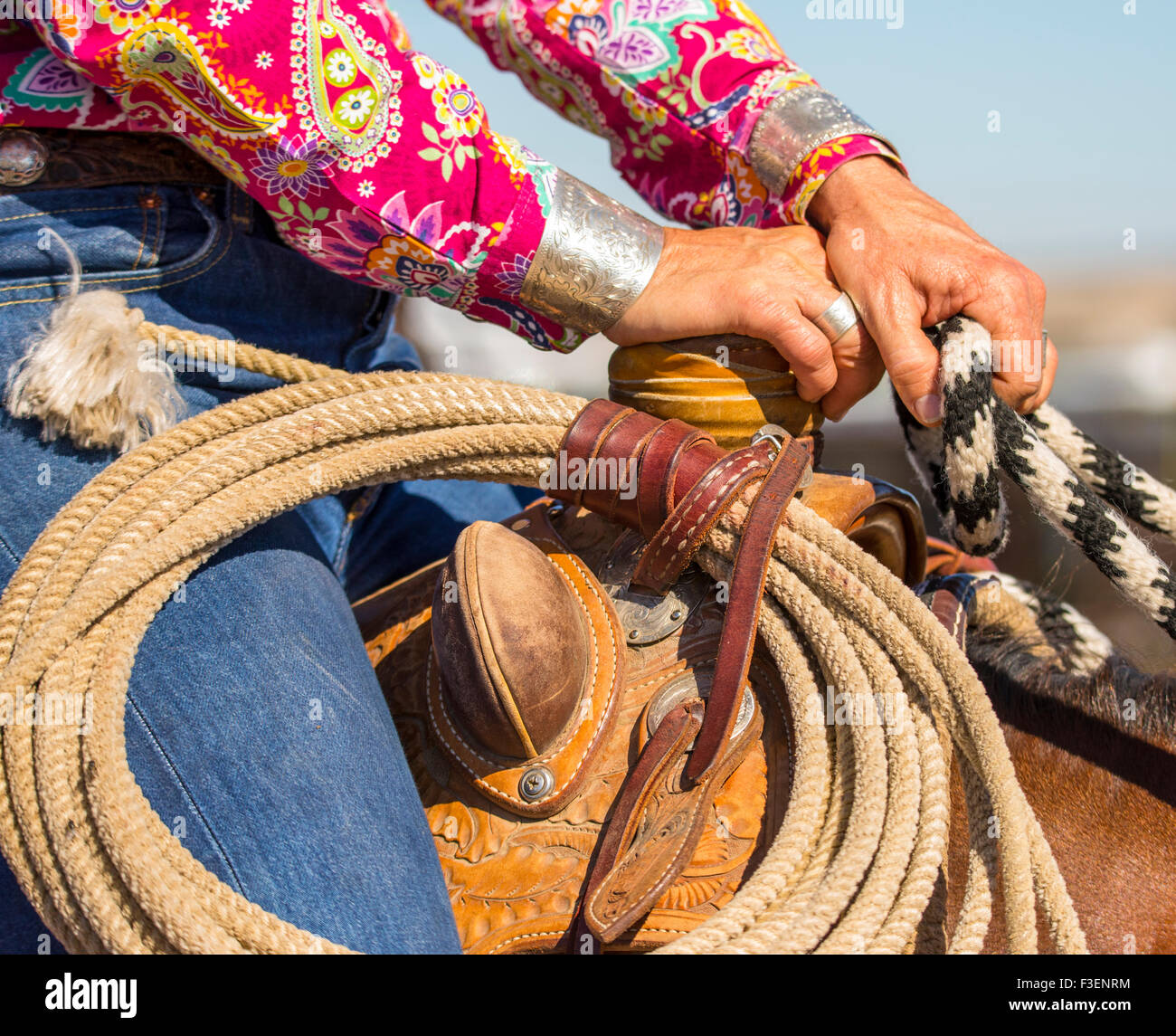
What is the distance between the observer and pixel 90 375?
2.97 ft

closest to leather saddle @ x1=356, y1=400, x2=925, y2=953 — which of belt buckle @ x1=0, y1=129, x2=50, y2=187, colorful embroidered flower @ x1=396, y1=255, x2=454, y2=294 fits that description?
colorful embroidered flower @ x1=396, y1=255, x2=454, y2=294

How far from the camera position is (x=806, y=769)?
823mm

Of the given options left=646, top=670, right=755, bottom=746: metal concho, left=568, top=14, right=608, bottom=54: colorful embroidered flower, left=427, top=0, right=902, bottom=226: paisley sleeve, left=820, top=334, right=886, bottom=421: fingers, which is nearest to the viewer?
left=646, top=670, right=755, bottom=746: metal concho

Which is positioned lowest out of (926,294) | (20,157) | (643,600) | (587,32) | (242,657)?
(242,657)

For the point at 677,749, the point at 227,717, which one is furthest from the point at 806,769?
the point at 227,717

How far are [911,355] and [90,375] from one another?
0.84 m

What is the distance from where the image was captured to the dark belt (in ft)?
3.00

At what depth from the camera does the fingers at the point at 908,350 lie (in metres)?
0.90

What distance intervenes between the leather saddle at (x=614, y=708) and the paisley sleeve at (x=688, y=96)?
1.23 ft

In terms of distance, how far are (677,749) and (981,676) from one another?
17.0 inches

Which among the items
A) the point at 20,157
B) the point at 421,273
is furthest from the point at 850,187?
the point at 20,157

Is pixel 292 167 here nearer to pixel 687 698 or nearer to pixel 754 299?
pixel 754 299

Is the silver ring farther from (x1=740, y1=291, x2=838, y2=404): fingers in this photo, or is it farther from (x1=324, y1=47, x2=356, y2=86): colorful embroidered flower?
(x1=324, y1=47, x2=356, y2=86): colorful embroidered flower

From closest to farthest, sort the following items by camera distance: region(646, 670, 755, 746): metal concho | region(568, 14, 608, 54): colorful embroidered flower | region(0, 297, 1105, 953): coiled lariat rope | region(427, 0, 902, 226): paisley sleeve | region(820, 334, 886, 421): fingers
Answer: region(0, 297, 1105, 953): coiled lariat rope → region(646, 670, 755, 746): metal concho → region(820, 334, 886, 421): fingers → region(427, 0, 902, 226): paisley sleeve → region(568, 14, 608, 54): colorful embroidered flower
